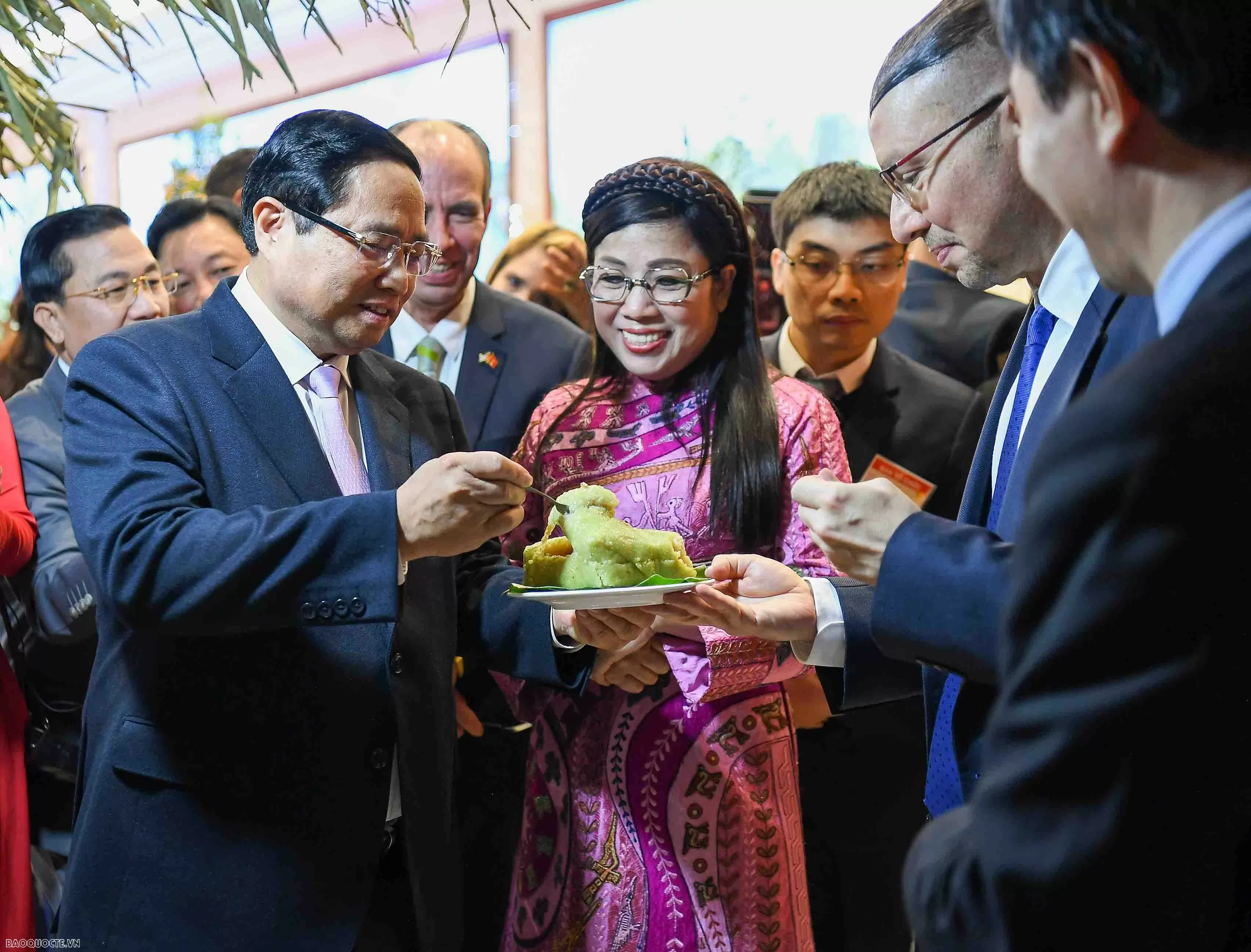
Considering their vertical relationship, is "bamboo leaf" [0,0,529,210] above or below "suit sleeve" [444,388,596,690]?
above

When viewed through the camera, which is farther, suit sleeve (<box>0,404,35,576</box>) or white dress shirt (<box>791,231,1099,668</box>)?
suit sleeve (<box>0,404,35,576</box>)

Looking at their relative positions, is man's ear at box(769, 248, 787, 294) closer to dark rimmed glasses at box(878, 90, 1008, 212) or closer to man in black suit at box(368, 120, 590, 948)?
man in black suit at box(368, 120, 590, 948)

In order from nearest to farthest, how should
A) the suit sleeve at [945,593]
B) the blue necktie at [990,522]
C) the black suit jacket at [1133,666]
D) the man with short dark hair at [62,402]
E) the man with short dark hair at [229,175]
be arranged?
the black suit jacket at [1133,666] < the suit sleeve at [945,593] < the blue necktie at [990,522] < the man with short dark hair at [62,402] < the man with short dark hair at [229,175]

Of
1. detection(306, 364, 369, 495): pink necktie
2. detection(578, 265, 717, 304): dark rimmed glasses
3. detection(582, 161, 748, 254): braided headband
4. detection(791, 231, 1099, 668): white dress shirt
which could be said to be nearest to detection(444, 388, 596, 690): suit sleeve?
detection(306, 364, 369, 495): pink necktie

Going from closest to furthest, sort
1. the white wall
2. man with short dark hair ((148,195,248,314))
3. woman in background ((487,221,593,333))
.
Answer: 1. man with short dark hair ((148,195,248,314))
2. woman in background ((487,221,593,333))
3. the white wall

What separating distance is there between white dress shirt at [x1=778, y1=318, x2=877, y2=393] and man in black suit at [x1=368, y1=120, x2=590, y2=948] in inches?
19.8

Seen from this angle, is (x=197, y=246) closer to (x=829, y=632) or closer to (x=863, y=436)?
(x=863, y=436)

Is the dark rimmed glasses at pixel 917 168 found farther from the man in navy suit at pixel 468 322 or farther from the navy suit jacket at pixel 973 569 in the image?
the man in navy suit at pixel 468 322

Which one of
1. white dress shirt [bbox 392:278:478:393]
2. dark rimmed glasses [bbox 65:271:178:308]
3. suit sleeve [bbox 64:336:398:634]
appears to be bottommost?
suit sleeve [bbox 64:336:398:634]

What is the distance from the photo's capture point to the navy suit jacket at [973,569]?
3.58 feet

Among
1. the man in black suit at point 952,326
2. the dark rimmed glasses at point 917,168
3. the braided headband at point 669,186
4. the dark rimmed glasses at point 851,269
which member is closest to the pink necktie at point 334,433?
the braided headband at point 669,186

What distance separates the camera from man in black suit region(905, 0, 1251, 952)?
2.49ft

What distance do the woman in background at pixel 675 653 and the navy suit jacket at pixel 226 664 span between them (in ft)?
1.08

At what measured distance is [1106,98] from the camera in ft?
2.78
